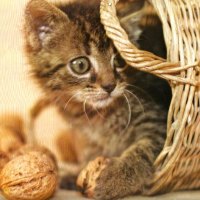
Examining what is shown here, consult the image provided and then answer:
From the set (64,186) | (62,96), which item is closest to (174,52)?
(62,96)

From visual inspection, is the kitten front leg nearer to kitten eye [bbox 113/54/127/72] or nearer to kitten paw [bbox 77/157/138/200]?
kitten paw [bbox 77/157/138/200]

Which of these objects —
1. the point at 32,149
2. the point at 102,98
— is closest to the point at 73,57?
the point at 102,98

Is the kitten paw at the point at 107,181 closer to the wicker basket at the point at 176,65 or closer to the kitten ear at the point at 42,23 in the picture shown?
the wicker basket at the point at 176,65

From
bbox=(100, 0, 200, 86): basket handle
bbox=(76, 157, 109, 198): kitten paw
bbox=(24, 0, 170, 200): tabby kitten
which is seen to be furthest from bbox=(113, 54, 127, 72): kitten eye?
bbox=(76, 157, 109, 198): kitten paw

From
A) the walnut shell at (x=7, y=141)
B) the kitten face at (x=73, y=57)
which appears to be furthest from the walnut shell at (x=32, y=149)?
the kitten face at (x=73, y=57)

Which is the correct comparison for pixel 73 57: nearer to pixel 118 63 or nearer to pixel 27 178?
pixel 118 63

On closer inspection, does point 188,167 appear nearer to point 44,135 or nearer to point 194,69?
point 194,69
